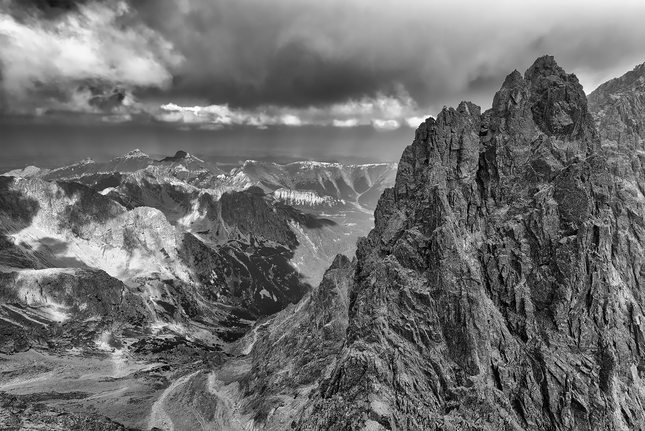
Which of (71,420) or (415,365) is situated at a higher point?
(415,365)

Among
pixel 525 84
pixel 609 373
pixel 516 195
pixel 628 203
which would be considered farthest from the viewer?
pixel 525 84

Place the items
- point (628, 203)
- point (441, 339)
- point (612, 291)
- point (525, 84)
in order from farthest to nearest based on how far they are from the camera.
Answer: point (525, 84) → point (628, 203) → point (441, 339) → point (612, 291)

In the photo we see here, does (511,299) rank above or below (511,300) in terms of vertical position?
above

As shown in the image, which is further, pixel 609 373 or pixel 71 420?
pixel 71 420

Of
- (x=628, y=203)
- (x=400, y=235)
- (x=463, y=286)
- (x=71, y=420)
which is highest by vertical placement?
(x=628, y=203)

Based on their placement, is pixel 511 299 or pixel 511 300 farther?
pixel 511 299

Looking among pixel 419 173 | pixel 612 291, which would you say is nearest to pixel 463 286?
pixel 612 291

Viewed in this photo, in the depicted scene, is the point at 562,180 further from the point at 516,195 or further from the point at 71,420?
the point at 71,420
